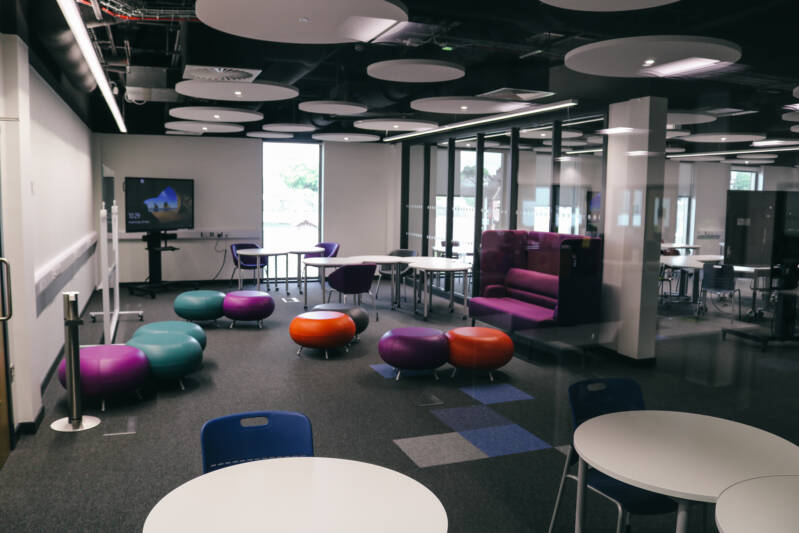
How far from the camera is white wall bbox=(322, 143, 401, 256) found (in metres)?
13.0

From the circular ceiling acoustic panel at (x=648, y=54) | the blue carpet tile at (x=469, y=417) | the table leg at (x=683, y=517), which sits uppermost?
the circular ceiling acoustic panel at (x=648, y=54)

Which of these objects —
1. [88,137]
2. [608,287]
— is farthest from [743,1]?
[88,137]

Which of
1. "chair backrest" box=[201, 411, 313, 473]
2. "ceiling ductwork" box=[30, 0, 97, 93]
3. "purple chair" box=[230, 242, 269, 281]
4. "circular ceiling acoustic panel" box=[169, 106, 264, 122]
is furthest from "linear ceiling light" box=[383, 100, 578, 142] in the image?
"chair backrest" box=[201, 411, 313, 473]

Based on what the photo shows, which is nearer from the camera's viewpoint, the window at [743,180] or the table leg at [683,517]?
the table leg at [683,517]

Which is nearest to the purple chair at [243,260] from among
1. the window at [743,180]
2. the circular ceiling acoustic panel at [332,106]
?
the circular ceiling acoustic panel at [332,106]

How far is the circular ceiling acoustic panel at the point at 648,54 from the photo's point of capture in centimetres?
364

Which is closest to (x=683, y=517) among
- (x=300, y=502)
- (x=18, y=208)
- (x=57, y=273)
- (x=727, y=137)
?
(x=300, y=502)

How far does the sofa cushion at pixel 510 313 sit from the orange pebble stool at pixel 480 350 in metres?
1.20

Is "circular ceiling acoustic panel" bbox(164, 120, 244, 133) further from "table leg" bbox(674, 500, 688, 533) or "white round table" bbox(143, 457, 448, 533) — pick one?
"table leg" bbox(674, 500, 688, 533)

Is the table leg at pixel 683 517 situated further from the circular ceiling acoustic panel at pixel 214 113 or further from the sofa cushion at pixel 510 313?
the circular ceiling acoustic panel at pixel 214 113

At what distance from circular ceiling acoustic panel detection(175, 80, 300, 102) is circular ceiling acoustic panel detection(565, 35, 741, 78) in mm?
3035

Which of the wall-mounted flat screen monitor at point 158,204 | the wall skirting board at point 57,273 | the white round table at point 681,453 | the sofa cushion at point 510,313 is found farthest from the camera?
the wall-mounted flat screen monitor at point 158,204

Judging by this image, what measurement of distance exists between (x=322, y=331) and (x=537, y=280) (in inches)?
118

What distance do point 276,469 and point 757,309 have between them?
13.2 feet
